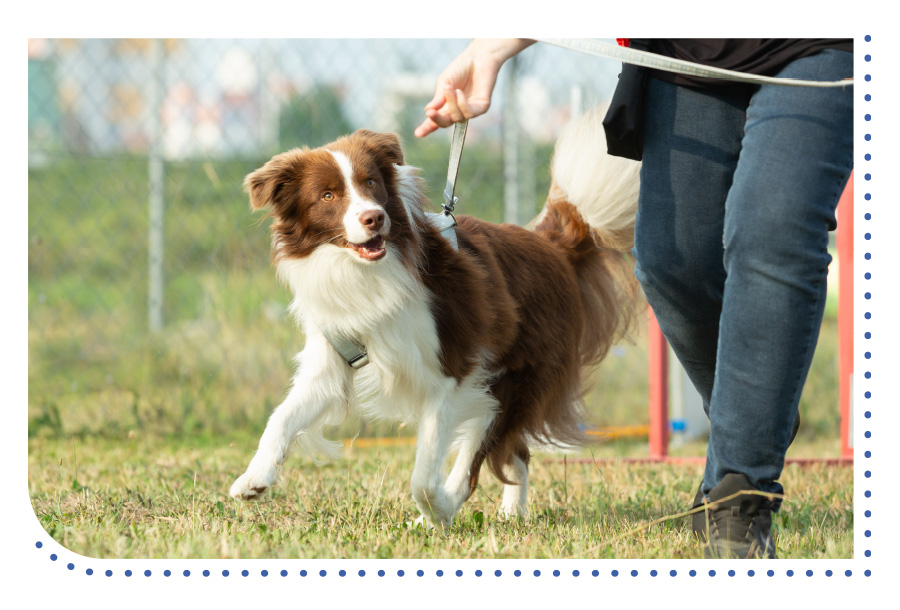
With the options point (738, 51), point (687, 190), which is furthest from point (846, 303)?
point (738, 51)

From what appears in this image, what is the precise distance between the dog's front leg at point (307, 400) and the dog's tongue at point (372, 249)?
0.34 meters

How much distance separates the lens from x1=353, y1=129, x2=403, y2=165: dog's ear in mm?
2986

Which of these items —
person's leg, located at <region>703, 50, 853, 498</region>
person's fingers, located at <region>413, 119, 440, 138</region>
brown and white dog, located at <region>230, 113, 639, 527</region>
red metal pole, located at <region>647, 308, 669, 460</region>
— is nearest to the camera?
person's leg, located at <region>703, 50, 853, 498</region>

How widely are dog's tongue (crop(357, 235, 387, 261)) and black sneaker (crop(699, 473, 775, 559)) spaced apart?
1.21m

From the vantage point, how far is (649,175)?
2592 millimetres

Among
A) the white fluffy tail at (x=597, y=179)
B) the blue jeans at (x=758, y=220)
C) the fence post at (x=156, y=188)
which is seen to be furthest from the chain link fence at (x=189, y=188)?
the blue jeans at (x=758, y=220)

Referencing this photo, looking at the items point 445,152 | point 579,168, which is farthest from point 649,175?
point 445,152

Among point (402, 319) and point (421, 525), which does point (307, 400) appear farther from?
point (421, 525)

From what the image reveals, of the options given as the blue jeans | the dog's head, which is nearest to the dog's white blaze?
the dog's head

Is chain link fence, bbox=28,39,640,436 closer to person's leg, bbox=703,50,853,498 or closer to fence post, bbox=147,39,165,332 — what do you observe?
fence post, bbox=147,39,165,332

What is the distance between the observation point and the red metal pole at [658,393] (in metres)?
4.33

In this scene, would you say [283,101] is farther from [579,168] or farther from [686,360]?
[686,360]
